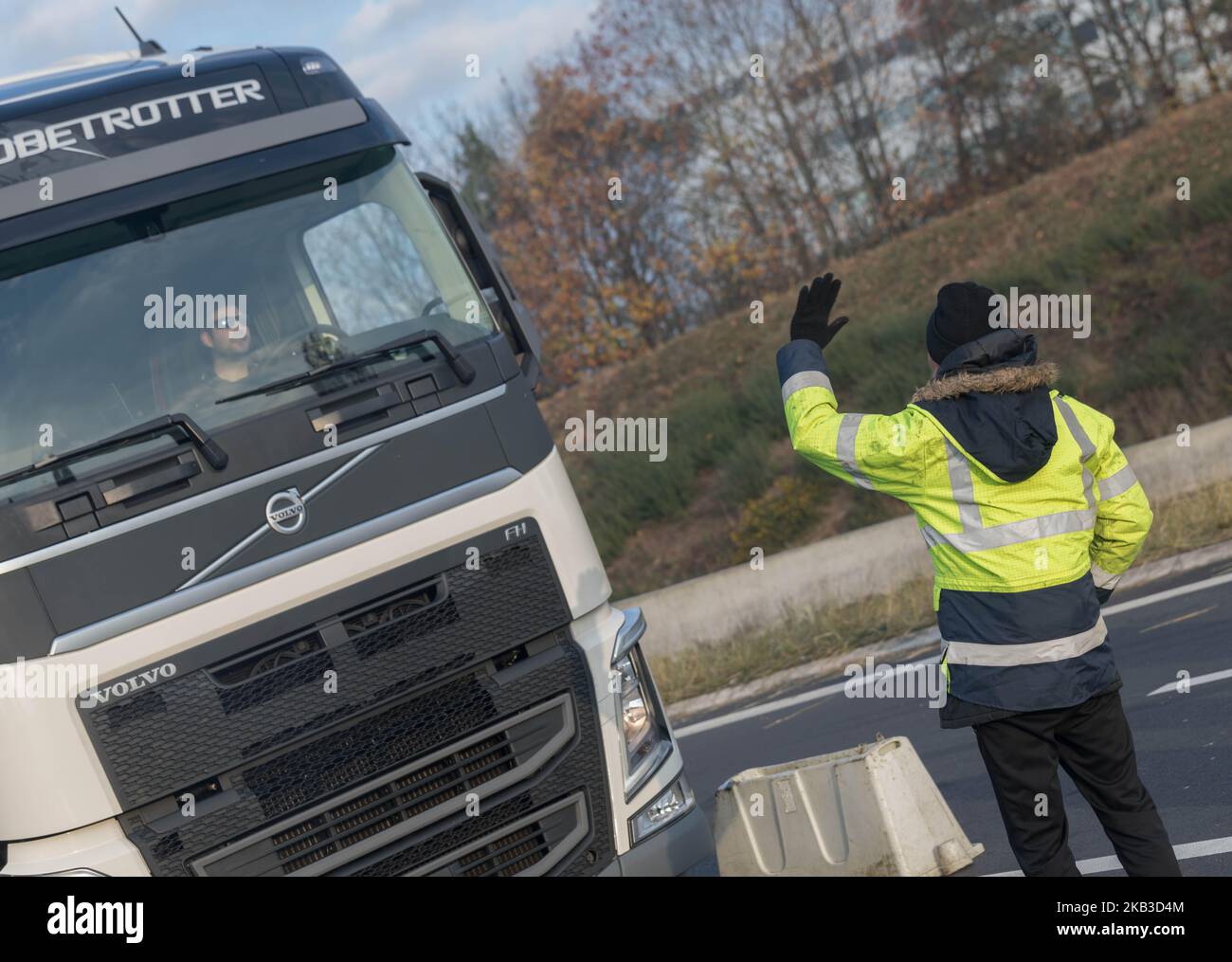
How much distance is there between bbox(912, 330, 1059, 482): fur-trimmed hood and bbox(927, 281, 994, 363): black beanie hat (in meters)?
0.05

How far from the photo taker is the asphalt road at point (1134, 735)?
5.32m

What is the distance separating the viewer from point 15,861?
4.16 m

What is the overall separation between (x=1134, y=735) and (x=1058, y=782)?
2.69m

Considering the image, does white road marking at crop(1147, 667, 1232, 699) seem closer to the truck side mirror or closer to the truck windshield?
the truck side mirror

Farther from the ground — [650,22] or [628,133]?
[650,22]

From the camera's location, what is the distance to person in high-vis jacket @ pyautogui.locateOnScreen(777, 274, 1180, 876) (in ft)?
12.8

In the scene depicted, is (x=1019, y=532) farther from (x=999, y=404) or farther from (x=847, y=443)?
(x=847, y=443)

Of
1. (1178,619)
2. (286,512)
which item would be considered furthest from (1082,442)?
(1178,619)

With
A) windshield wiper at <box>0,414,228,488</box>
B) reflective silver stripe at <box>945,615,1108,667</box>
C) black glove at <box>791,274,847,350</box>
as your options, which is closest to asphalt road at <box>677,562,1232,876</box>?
reflective silver stripe at <box>945,615,1108,667</box>

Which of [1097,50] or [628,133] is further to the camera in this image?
[628,133]

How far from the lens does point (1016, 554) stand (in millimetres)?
3932

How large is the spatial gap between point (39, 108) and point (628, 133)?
27849 mm

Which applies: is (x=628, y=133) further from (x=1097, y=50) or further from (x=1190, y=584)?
(x=1190, y=584)
